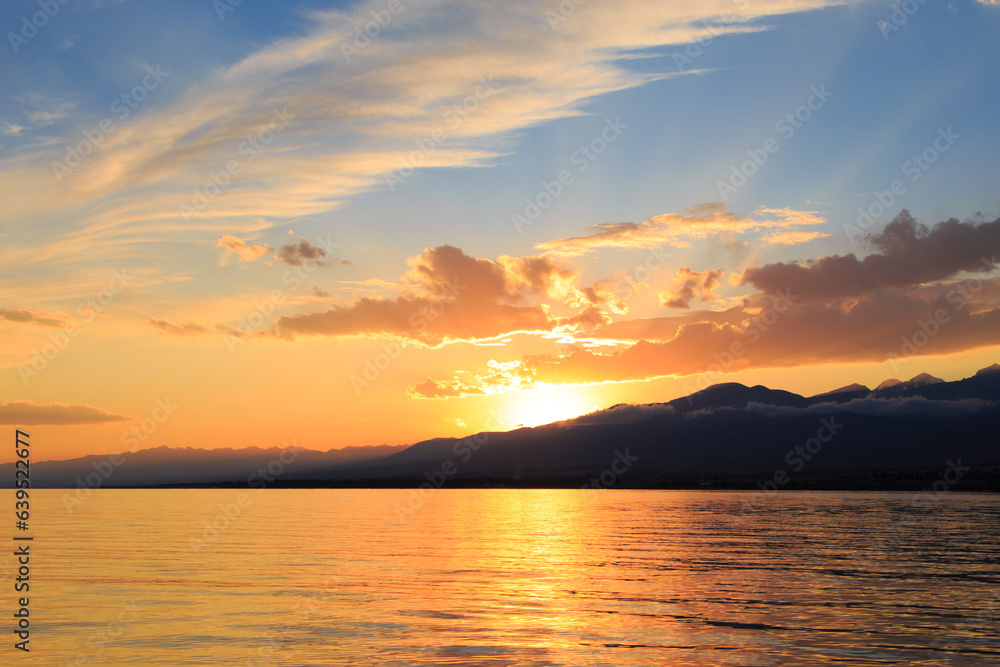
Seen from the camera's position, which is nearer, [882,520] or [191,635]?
[191,635]

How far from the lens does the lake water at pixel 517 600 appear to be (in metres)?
26.7

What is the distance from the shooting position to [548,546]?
64.0m

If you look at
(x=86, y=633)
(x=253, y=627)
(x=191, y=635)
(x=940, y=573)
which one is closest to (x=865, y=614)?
(x=940, y=573)

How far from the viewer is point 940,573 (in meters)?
44.8

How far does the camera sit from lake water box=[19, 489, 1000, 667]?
2672 centimetres

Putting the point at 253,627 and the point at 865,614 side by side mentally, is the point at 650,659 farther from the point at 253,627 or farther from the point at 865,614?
the point at 253,627

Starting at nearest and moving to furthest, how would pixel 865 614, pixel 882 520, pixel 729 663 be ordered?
1. pixel 729 663
2. pixel 865 614
3. pixel 882 520

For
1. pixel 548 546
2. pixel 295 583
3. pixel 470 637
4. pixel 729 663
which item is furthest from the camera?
pixel 548 546

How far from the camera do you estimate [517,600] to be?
36438 millimetres

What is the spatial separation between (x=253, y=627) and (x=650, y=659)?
52.8 feet

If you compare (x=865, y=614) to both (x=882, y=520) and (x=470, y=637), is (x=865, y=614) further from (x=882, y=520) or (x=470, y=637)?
(x=882, y=520)

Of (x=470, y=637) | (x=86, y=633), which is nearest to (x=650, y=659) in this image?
(x=470, y=637)

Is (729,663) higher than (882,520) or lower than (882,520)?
higher

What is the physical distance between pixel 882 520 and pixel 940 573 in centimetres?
5423
